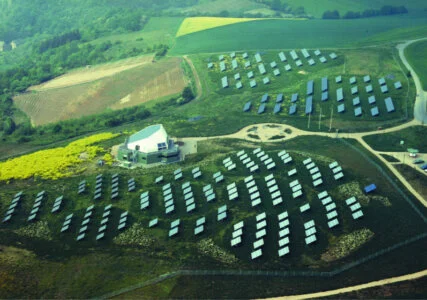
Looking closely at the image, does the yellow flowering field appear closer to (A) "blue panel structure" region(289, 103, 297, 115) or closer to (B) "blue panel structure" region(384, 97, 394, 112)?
(A) "blue panel structure" region(289, 103, 297, 115)

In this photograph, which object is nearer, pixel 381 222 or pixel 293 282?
pixel 293 282

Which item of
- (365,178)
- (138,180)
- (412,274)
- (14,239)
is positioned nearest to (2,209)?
(14,239)

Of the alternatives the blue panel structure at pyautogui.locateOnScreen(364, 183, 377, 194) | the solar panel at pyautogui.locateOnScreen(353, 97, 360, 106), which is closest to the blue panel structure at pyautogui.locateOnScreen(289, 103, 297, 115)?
the solar panel at pyautogui.locateOnScreen(353, 97, 360, 106)

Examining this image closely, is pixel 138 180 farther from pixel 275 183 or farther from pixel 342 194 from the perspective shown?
pixel 342 194

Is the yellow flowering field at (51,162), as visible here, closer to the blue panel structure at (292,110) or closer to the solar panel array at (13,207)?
the solar panel array at (13,207)

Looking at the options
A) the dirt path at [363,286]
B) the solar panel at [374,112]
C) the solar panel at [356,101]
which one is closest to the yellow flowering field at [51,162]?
the solar panel at [356,101]

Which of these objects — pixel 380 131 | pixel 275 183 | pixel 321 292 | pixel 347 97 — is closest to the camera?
pixel 321 292
